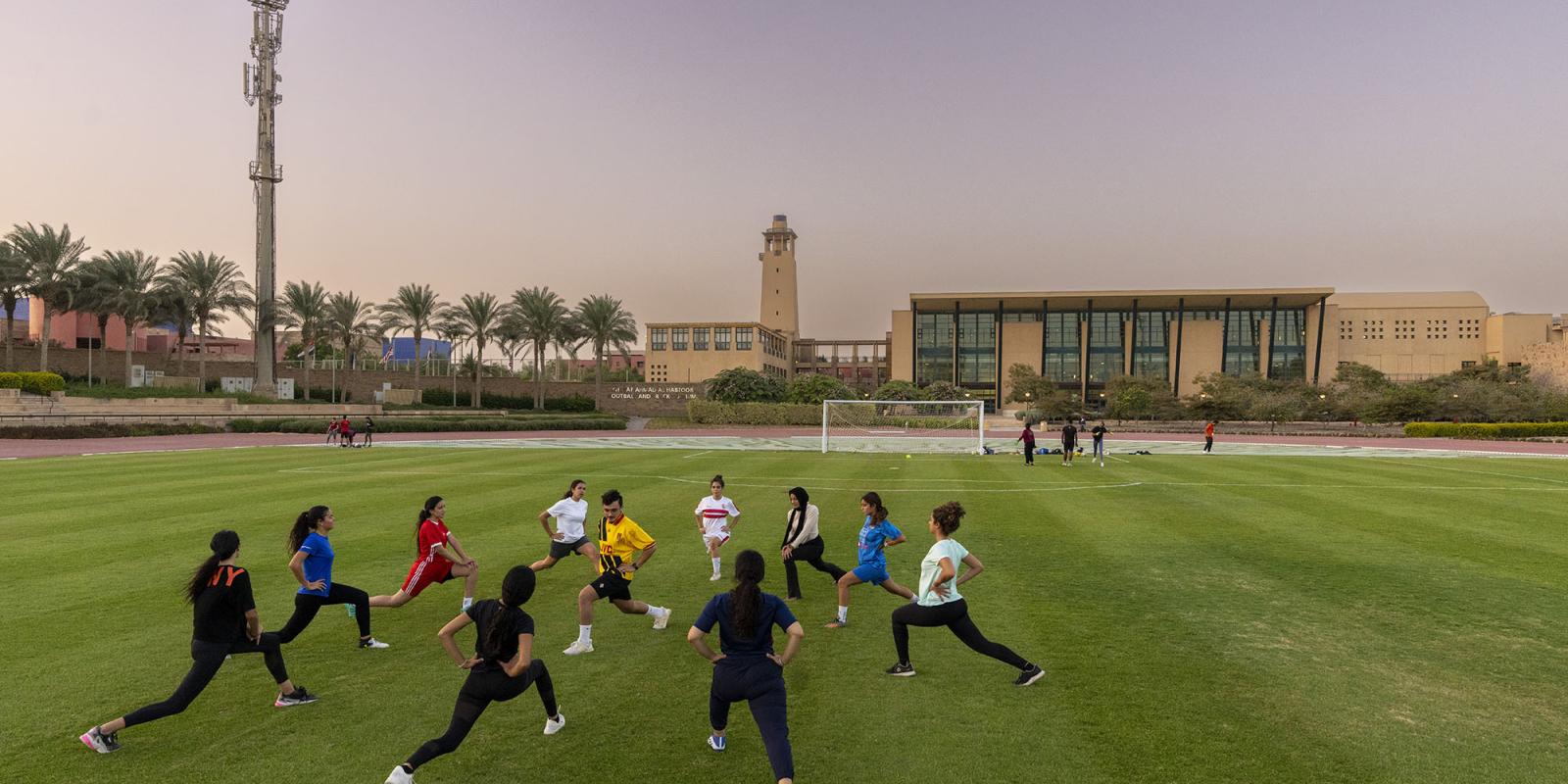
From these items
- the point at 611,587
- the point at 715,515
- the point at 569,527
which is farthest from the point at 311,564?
the point at 715,515

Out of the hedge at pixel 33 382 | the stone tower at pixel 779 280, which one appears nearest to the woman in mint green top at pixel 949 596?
the hedge at pixel 33 382

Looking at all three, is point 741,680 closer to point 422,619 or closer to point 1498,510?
point 422,619

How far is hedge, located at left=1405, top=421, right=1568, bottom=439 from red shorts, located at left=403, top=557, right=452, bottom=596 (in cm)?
7164

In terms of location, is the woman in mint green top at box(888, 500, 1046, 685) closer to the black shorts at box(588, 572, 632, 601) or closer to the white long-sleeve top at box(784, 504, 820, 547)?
the white long-sleeve top at box(784, 504, 820, 547)

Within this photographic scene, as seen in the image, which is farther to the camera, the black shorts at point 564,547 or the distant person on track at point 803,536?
the black shorts at point 564,547

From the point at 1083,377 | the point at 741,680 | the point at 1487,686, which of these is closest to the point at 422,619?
the point at 741,680

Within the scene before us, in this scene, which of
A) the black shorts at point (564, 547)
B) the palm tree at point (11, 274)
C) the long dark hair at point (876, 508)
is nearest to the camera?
the long dark hair at point (876, 508)

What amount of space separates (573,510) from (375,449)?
3270 centimetres

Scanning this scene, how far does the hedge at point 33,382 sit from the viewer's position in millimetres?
52281

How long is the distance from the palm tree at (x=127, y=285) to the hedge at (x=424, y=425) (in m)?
18.0

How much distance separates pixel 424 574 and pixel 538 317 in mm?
78515

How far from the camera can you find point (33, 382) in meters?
53.1

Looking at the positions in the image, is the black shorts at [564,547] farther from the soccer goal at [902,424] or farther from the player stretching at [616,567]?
the soccer goal at [902,424]

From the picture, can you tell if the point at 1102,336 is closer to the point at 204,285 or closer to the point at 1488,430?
the point at 1488,430
